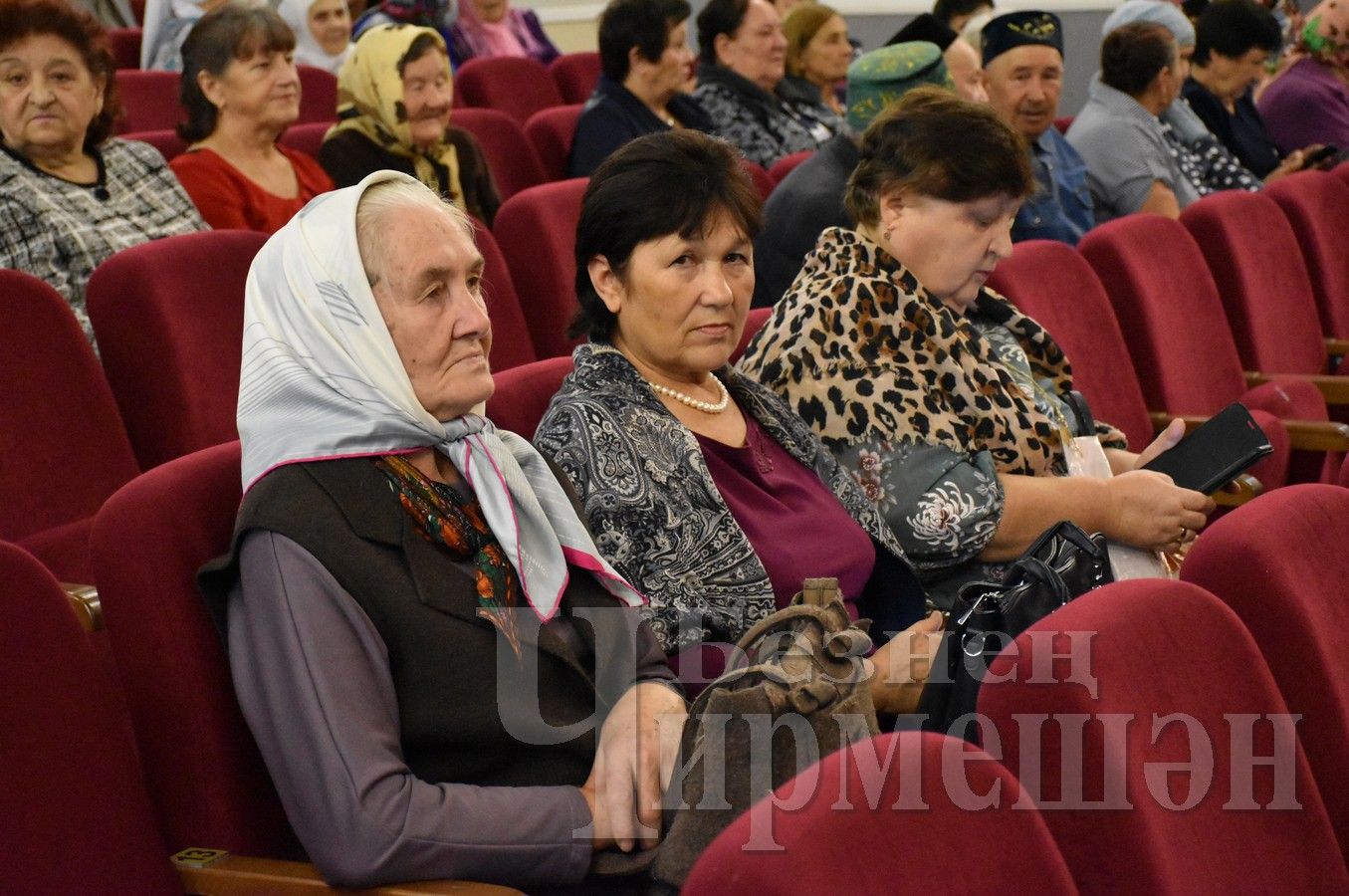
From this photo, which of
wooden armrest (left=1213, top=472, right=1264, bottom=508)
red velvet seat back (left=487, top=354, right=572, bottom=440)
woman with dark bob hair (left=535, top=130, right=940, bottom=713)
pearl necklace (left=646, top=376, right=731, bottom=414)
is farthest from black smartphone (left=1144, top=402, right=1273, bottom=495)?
red velvet seat back (left=487, top=354, right=572, bottom=440)

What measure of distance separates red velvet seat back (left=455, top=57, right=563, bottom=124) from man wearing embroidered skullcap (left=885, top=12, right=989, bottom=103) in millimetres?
1416

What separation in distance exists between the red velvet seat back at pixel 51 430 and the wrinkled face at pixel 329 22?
314cm

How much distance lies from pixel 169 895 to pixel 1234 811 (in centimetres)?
91

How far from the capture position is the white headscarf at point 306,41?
4988 millimetres

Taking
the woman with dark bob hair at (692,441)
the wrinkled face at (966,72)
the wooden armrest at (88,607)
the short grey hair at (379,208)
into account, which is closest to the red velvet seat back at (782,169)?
the wrinkled face at (966,72)

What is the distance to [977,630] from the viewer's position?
1.54 metres

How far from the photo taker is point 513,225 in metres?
2.99

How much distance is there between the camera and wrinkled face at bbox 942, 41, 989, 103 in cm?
425

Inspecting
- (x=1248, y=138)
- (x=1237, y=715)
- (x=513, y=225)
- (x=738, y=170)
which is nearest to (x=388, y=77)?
(x=513, y=225)

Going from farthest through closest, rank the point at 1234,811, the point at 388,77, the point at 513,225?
the point at 388,77 < the point at 513,225 < the point at 1234,811

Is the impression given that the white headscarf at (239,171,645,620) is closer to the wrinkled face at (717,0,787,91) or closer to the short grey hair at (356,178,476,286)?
the short grey hair at (356,178,476,286)

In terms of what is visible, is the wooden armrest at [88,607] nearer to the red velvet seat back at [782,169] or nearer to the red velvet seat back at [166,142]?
the red velvet seat back at [166,142]

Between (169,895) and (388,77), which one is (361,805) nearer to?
(169,895)

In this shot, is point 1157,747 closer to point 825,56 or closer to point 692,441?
point 692,441
